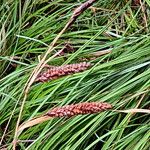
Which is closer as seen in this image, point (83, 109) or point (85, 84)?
point (83, 109)

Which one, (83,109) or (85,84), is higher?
(83,109)

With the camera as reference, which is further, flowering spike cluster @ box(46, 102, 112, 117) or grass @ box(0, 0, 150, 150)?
grass @ box(0, 0, 150, 150)

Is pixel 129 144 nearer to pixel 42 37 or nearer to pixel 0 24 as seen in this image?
pixel 42 37

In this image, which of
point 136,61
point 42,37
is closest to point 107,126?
point 136,61

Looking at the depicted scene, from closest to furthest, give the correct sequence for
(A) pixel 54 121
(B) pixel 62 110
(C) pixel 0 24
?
1. (B) pixel 62 110
2. (A) pixel 54 121
3. (C) pixel 0 24

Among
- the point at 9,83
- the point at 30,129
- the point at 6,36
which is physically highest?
the point at 6,36

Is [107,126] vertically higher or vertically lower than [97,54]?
lower

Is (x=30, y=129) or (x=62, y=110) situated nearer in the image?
(x=62, y=110)

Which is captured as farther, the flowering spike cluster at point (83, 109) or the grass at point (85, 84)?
the grass at point (85, 84)
